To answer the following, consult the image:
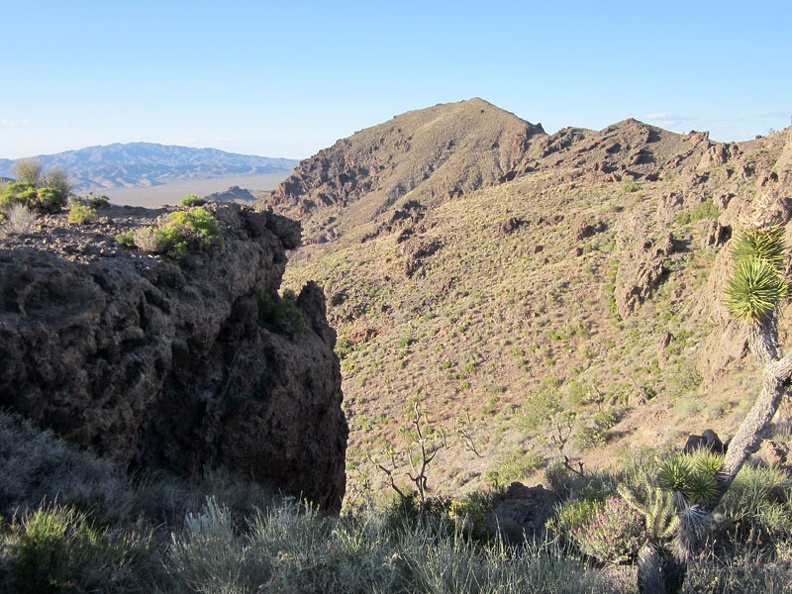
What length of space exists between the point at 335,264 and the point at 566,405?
2763cm

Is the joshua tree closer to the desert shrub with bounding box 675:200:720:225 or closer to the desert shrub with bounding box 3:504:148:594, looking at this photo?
the desert shrub with bounding box 3:504:148:594

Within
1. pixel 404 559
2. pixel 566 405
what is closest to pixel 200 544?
pixel 404 559

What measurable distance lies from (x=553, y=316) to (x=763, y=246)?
23.2 metres

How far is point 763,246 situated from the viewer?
5824 millimetres

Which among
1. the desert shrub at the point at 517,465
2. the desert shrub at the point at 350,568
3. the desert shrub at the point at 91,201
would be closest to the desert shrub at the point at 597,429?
the desert shrub at the point at 517,465

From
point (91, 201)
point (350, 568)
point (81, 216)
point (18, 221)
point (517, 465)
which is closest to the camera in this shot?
point (350, 568)

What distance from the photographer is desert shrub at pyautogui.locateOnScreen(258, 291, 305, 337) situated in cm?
1070

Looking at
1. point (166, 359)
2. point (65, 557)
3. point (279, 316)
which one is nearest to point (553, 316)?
point (279, 316)

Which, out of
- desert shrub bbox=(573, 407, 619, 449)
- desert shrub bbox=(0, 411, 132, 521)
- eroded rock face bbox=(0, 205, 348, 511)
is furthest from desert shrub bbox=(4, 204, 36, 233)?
desert shrub bbox=(573, 407, 619, 449)

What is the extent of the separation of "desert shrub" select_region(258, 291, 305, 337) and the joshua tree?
7.01 m

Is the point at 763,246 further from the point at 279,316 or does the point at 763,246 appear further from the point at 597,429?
the point at 597,429

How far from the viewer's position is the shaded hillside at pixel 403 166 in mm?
72750

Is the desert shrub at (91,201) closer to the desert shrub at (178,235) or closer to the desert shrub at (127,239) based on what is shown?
the desert shrub at (178,235)

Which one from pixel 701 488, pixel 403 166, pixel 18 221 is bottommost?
pixel 701 488
